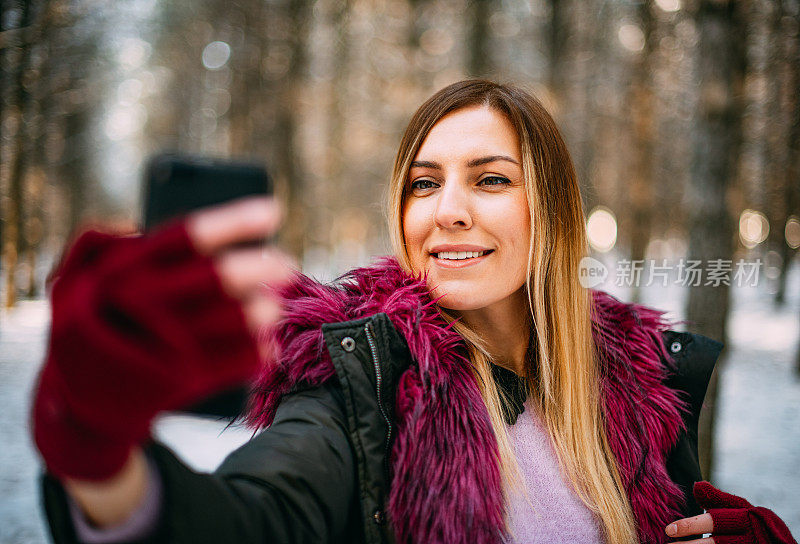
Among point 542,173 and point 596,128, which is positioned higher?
point 596,128

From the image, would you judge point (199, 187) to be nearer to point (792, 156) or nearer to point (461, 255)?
point (461, 255)

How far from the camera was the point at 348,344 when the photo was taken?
4.24ft

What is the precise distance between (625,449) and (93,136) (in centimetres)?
1735

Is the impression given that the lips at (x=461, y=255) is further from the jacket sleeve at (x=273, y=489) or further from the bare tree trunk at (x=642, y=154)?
the bare tree trunk at (x=642, y=154)

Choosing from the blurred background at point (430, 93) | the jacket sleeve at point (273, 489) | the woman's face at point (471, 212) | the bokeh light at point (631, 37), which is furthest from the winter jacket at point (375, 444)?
the bokeh light at point (631, 37)

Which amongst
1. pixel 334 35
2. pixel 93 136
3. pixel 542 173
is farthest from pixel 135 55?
pixel 542 173

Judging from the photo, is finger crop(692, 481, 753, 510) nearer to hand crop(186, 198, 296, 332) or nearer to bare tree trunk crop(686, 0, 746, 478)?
hand crop(186, 198, 296, 332)

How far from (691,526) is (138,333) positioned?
1.79 metres

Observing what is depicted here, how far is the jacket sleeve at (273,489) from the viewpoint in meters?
0.73

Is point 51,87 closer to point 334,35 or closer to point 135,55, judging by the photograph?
point 135,55

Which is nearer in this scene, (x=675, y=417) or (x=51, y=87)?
(x=675, y=417)

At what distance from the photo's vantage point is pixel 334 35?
10.6m

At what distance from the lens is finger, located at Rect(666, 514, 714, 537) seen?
1591 millimetres

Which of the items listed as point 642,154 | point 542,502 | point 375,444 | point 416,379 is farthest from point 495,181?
point 642,154
